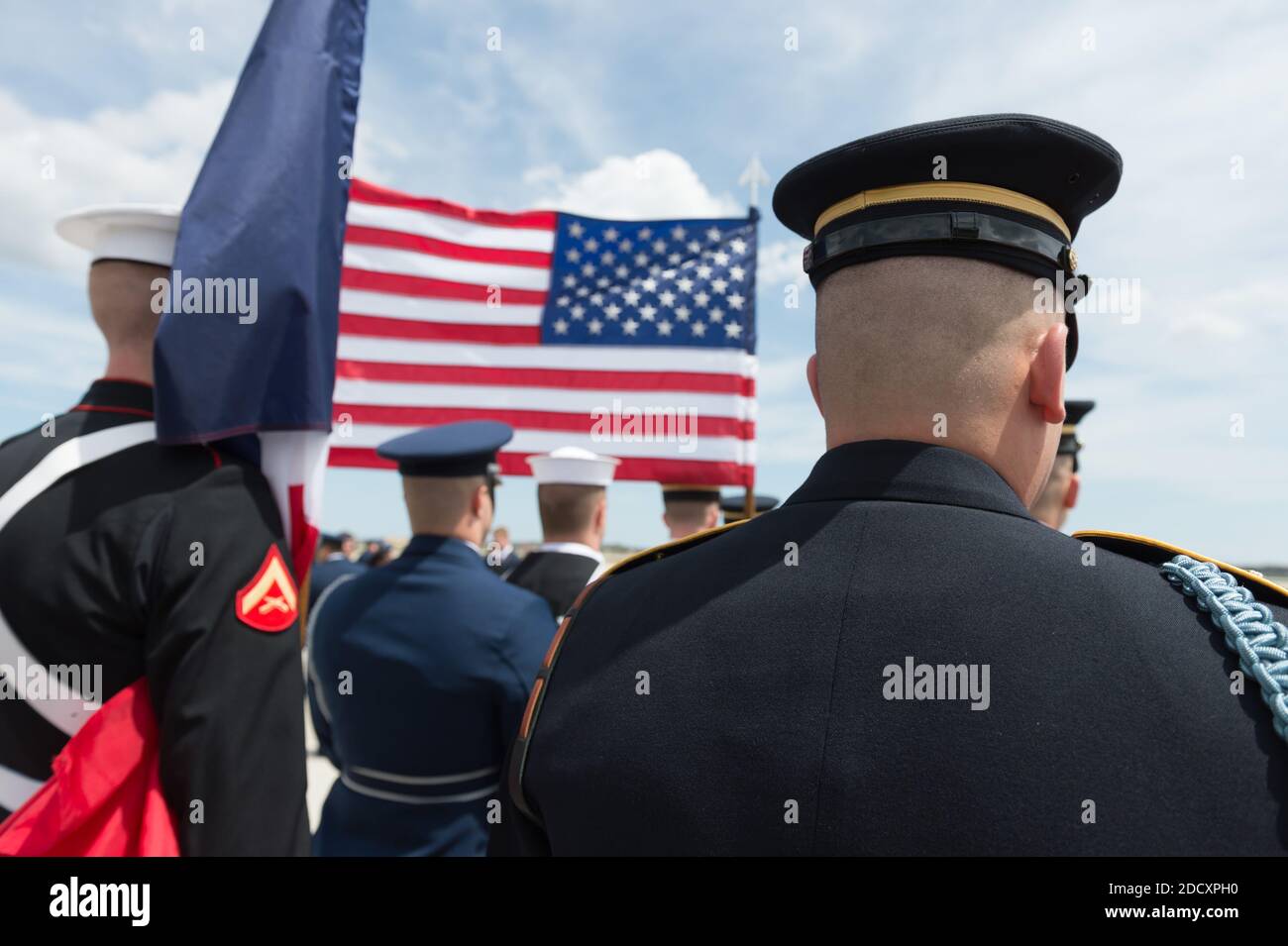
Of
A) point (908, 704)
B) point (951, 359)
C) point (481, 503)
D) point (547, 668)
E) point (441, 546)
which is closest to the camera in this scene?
point (908, 704)

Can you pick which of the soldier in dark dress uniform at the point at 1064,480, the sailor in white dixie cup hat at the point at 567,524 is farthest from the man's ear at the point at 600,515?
the soldier in dark dress uniform at the point at 1064,480

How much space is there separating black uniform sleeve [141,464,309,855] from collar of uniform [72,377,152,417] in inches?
12.3

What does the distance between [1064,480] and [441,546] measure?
9.88 feet

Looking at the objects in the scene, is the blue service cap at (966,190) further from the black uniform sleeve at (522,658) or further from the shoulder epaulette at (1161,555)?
the black uniform sleeve at (522,658)

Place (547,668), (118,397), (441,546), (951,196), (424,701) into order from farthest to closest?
(441,546)
(424,701)
(118,397)
(547,668)
(951,196)

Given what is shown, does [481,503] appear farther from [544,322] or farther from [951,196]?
[951,196]

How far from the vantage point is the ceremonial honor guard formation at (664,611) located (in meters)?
0.95

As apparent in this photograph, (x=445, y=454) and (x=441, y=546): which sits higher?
(x=445, y=454)

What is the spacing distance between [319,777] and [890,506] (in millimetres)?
7277

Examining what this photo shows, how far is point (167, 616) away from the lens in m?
1.71

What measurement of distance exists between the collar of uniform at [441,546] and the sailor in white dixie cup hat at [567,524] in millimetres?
969

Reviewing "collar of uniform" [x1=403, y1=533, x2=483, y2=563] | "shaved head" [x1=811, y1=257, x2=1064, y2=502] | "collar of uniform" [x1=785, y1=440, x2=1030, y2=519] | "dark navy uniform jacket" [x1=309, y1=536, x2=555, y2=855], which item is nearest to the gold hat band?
"shaved head" [x1=811, y1=257, x2=1064, y2=502]

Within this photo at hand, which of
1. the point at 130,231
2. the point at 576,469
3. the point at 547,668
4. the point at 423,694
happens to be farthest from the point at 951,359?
the point at 576,469

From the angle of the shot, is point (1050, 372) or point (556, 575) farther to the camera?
point (556, 575)
